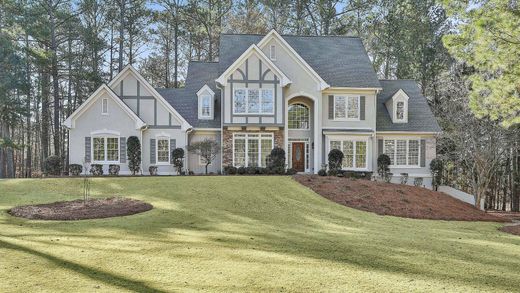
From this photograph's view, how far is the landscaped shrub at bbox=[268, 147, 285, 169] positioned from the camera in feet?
76.9

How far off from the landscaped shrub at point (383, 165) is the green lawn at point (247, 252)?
433 inches

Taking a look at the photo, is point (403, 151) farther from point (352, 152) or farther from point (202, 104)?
point (202, 104)

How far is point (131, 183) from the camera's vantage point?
695 inches

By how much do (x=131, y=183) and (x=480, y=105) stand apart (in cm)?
1437

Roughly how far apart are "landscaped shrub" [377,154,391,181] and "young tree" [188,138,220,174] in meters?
10.3

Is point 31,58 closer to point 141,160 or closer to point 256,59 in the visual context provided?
point 141,160

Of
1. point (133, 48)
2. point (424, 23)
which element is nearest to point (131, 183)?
point (133, 48)

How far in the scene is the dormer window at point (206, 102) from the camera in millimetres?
25469

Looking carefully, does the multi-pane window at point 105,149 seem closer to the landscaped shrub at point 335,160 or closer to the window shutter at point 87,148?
the window shutter at point 87,148

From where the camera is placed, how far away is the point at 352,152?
25328mm

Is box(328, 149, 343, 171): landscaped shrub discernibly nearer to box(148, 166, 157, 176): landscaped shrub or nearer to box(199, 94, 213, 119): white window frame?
box(199, 94, 213, 119): white window frame

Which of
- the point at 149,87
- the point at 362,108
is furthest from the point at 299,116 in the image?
the point at 149,87

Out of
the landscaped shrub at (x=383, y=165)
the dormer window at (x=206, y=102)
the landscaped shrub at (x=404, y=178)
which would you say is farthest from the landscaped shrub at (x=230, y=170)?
the landscaped shrub at (x=404, y=178)

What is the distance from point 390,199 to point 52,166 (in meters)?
18.4
